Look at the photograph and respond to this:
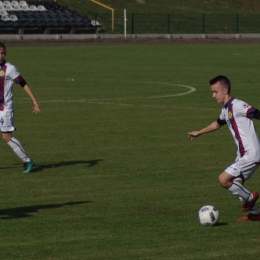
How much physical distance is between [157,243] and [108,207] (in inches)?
84.1

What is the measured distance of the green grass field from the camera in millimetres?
9461

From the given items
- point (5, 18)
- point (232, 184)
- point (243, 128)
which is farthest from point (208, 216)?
point (5, 18)

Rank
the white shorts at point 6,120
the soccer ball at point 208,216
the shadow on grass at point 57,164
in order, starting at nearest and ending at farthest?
the soccer ball at point 208,216 < the white shorts at point 6,120 < the shadow on grass at point 57,164

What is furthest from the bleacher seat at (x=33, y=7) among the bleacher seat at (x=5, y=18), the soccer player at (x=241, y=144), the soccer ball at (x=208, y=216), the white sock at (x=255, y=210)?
the soccer ball at (x=208, y=216)

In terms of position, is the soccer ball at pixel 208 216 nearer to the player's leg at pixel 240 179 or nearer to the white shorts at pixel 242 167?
the player's leg at pixel 240 179

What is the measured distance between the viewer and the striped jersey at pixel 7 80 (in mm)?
14281

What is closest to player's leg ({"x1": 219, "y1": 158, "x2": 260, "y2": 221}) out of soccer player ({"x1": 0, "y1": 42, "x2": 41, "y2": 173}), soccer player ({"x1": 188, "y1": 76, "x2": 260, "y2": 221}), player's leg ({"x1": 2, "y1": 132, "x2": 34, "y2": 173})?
soccer player ({"x1": 188, "y1": 76, "x2": 260, "y2": 221})

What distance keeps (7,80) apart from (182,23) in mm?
61081

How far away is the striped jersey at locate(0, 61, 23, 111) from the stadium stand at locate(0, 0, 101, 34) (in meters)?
50.1

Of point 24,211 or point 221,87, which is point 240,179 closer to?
point 221,87

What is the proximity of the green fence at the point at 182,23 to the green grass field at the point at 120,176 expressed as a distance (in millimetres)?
40168

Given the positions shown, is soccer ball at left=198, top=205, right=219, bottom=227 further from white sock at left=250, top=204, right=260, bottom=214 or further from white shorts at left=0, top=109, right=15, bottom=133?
white shorts at left=0, top=109, right=15, bottom=133

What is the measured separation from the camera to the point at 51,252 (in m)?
9.06

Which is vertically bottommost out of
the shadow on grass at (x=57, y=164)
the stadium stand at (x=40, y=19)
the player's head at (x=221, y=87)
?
the stadium stand at (x=40, y=19)
